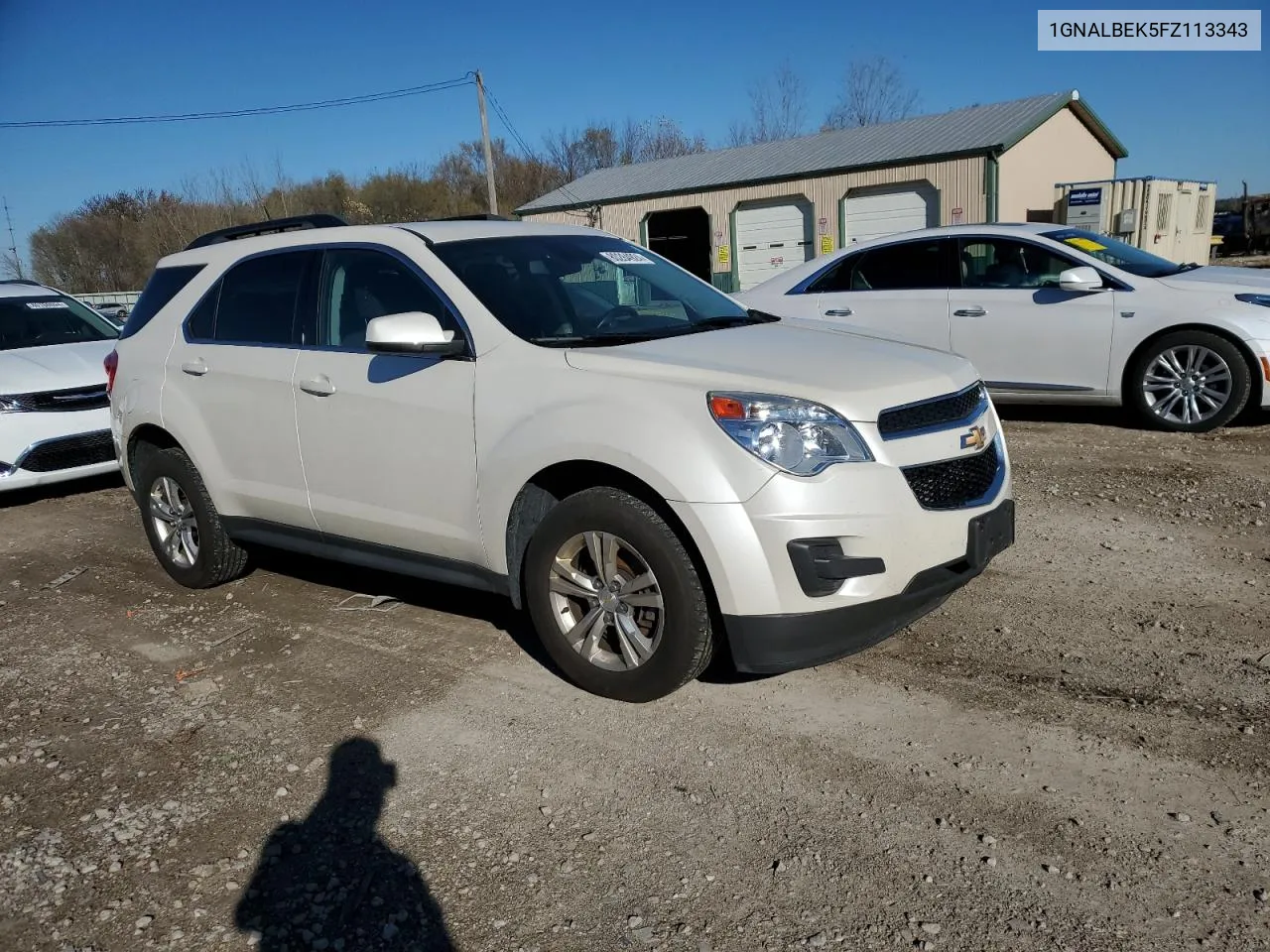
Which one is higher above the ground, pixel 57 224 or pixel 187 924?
pixel 57 224

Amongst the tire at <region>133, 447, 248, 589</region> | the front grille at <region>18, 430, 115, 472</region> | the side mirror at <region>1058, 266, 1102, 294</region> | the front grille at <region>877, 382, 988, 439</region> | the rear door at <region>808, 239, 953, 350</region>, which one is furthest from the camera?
the rear door at <region>808, 239, 953, 350</region>

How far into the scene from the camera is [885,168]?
71.7 ft

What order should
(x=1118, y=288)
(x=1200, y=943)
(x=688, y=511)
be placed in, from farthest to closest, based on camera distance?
(x=1118, y=288), (x=688, y=511), (x=1200, y=943)

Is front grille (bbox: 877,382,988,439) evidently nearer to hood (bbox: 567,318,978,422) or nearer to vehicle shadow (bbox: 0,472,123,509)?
hood (bbox: 567,318,978,422)

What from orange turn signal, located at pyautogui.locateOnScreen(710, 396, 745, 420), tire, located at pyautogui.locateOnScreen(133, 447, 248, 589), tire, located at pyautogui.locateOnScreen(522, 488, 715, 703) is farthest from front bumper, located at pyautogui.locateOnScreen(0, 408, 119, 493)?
orange turn signal, located at pyautogui.locateOnScreen(710, 396, 745, 420)

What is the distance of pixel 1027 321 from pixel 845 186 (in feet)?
51.4

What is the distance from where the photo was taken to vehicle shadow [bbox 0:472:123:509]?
8.54 m

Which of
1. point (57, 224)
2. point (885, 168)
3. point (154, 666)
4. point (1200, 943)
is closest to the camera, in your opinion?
point (1200, 943)

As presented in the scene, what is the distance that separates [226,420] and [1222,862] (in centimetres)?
439

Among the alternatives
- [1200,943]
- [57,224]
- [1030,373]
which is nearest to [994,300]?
[1030,373]

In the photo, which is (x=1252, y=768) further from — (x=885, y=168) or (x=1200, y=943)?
(x=885, y=168)

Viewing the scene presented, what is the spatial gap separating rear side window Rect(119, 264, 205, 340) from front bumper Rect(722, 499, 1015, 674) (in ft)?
12.0

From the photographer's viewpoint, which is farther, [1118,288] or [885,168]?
[885,168]

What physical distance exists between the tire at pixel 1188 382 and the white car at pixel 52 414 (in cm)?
795
